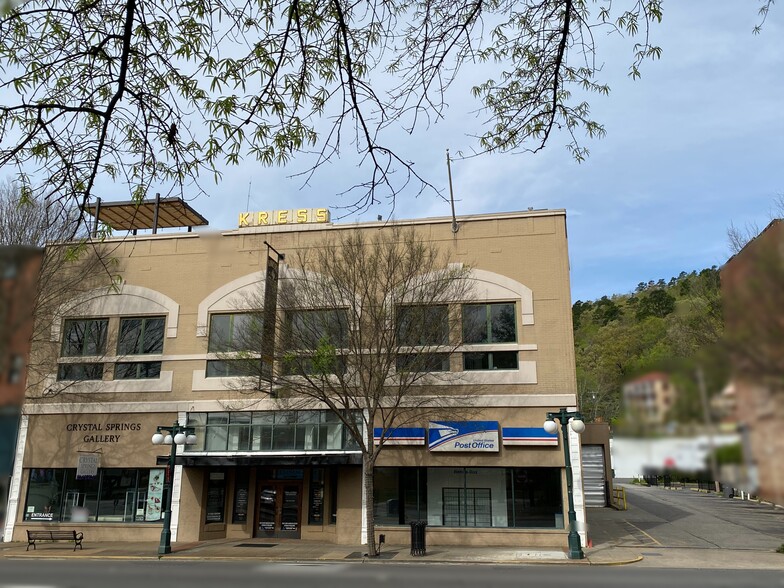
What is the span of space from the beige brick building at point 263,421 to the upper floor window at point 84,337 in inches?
2.3

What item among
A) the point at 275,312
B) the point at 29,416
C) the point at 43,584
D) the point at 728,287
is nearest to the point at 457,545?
the point at 275,312

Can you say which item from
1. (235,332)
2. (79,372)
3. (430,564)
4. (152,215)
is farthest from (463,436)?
(152,215)

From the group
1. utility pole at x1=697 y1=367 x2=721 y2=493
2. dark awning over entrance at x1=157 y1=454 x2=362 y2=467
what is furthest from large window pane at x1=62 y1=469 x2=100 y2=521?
utility pole at x1=697 y1=367 x2=721 y2=493

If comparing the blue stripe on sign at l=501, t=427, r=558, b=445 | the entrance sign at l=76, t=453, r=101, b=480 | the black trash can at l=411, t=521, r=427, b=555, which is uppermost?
the blue stripe on sign at l=501, t=427, r=558, b=445

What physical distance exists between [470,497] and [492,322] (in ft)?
22.5

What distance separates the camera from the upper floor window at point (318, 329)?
2244cm

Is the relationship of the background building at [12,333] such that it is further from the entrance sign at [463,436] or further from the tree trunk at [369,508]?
the entrance sign at [463,436]

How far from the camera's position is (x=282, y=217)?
30547 millimetres

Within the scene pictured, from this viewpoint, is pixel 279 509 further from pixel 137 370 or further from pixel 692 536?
pixel 692 536

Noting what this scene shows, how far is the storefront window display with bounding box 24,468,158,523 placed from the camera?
25.9 meters

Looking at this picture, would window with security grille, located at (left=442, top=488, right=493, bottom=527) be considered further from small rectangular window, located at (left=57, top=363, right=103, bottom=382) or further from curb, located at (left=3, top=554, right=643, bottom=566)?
small rectangular window, located at (left=57, top=363, right=103, bottom=382)

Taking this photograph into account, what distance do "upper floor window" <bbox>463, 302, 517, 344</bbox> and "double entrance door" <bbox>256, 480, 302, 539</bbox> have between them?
9883 millimetres

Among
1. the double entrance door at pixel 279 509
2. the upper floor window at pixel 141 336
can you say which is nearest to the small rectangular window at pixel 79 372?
the upper floor window at pixel 141 336

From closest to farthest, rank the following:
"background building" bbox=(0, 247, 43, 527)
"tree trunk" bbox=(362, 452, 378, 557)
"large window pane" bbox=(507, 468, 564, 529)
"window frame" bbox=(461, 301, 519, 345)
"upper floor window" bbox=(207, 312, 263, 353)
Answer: "background building" bbox=(0, 247, 43, 527), "tree trunk" bbox=(362, 452, 378, 557), "large window pane" bbox=(507, 468, 564, 529), "upper floor window" bbox=(207, 312, 263, 353), "window frame" bbox=(461, 301, 519, 345)
